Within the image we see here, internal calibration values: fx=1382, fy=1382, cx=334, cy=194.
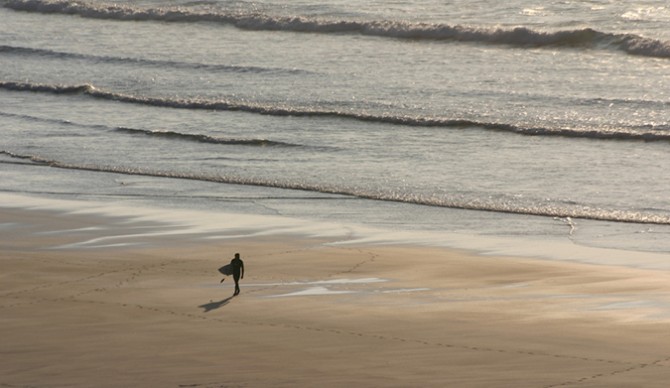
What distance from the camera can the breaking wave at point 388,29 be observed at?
33.6m

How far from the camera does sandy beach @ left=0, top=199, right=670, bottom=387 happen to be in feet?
41.2

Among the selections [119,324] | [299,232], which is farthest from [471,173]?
[119,324]

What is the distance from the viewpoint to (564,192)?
20.6m

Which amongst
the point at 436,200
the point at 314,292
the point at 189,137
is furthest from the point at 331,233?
the point at 189,137

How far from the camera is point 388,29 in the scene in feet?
122

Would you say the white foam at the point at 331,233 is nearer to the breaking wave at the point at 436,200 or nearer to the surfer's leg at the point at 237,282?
the breaking wave at the point at 436,200

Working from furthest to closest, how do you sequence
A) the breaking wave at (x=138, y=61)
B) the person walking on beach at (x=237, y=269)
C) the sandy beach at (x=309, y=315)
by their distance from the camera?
the breaking wave at (x=138, y=61) < the person walking on beach at (x=237, y=269) < the sandy beach at (x=309, y=315)

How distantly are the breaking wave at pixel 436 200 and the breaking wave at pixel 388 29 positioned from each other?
13284mm

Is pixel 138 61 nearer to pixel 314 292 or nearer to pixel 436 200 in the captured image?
pixel 436 200

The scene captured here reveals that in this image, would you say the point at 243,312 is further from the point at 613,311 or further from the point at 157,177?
the point at 157,177

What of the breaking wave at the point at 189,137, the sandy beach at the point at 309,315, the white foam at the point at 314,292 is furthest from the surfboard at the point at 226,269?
the breaking wave at the point at 189,137

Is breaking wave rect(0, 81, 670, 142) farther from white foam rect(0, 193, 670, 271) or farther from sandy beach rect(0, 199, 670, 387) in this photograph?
sandy beach rect(0, 199, 670, 387)

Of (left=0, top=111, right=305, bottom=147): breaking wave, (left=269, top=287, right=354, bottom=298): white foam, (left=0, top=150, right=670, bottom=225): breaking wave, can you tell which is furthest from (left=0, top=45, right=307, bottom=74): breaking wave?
(left=269, top=287, right=354, bottom=298): white foam

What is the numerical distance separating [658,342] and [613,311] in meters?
1.21
